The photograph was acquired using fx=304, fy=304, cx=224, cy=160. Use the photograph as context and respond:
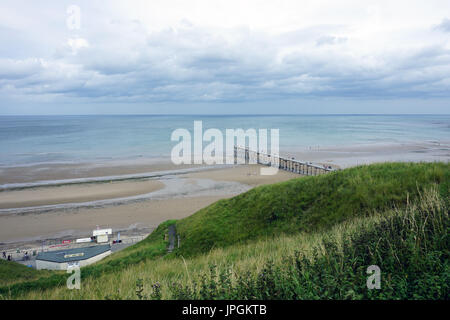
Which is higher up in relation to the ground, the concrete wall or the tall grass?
the tall grass

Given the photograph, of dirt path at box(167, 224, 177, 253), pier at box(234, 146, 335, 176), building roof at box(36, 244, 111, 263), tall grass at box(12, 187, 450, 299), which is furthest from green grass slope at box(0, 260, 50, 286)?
pier at box(234, 146, 335, 176)

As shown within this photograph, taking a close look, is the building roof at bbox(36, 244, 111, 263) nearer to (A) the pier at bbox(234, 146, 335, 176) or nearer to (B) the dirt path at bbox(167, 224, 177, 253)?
(B) the dirt path at bbox(167, 224, 177, 253)

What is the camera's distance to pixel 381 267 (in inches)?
159

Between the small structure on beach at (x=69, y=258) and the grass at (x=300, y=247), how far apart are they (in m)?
3.58

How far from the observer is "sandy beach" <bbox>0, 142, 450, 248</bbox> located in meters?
23.1

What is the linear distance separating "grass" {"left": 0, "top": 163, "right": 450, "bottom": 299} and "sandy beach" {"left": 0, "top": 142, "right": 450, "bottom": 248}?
10492mm

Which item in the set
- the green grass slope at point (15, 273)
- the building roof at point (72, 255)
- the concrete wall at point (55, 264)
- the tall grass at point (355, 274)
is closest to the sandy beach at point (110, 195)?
the building roof at point (72, 255)

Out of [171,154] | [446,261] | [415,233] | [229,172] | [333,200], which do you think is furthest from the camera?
[171,154]

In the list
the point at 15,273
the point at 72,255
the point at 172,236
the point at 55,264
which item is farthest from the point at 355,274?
the point at 72,255

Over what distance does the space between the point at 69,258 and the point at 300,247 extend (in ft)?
46.6

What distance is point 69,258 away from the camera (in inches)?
624
